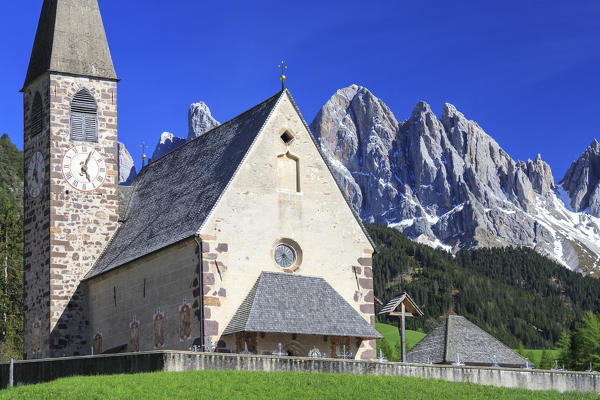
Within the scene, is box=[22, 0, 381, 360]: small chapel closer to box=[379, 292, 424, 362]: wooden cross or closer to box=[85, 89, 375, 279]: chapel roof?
box=[85, 89, 375, 279]: chapel roof

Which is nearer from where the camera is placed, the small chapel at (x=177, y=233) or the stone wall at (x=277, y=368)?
the stone wall at (x=277, y=368)

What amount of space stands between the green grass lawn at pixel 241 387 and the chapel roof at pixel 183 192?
10160 millimetres

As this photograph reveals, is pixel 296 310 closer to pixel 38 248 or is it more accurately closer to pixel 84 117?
pixel 38 248

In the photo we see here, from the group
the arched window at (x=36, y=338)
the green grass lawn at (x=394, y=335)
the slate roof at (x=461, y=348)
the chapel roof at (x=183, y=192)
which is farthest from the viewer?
the green grass lawn at (x=394, y=335)

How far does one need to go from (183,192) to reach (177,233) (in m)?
4.26

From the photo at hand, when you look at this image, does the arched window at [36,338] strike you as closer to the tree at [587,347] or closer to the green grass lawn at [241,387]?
the green grass lawn at [241,387]

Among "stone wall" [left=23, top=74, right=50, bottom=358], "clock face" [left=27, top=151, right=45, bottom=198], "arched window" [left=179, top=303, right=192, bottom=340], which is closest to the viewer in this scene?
"arched window" [left=179, top=303, right=192, bottom=340]

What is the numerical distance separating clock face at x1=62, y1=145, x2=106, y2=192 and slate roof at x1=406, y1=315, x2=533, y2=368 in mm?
17859

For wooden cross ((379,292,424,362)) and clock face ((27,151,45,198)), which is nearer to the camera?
wooden cross ((379,292,424,362))

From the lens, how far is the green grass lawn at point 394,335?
154625 mm

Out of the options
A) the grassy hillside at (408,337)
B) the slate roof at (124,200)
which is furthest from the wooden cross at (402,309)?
the grassy hillside at (408,337)

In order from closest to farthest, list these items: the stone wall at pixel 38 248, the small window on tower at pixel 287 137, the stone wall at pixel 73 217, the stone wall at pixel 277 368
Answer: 1. the stone wall at pixel 277 368
2. the small window on tower at pixel 287 137
3. the stone wall at pixel 73 217
4. the stone wall at pixel 38 248

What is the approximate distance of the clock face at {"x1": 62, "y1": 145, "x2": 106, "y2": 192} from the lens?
152ft

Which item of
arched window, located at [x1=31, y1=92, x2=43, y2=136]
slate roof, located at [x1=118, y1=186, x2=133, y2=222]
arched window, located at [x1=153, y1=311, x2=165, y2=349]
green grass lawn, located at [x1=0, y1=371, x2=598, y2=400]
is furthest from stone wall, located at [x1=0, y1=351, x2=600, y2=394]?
arched window, located at [x1=31, y1=92, x2=43, y2=136]
